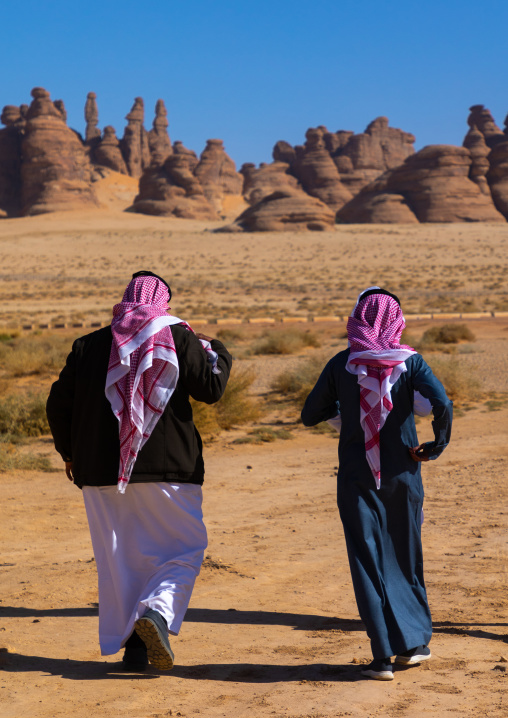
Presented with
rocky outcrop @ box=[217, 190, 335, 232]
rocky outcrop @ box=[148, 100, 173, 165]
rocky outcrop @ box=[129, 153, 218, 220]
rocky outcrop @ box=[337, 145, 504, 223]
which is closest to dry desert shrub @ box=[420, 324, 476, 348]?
rocky outcrop @ box=[217, 190, 335, 232]

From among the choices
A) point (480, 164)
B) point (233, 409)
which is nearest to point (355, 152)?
point (480, 164)

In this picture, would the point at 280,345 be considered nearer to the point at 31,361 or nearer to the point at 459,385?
the point at 31,361

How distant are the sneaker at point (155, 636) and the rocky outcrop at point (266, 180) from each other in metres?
111

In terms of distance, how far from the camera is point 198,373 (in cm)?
353

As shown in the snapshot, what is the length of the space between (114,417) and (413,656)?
162 cm

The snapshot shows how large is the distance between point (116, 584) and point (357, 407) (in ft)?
4.13

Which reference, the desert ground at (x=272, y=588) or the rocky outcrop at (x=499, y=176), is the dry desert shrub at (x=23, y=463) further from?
the rocky outcrop at (x=499, y=176)

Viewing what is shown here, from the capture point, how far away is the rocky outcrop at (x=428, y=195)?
83125mm

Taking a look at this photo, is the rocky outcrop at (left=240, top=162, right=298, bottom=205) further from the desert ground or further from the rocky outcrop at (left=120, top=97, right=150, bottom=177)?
the desert ground

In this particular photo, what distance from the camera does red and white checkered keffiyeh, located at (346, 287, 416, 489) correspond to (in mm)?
3480

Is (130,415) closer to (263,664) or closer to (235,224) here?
(263,664)

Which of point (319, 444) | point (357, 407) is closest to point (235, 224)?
point (319, 444)

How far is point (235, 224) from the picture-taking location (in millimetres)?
77812

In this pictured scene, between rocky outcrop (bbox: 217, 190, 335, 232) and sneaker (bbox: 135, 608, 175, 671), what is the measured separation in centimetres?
7093
